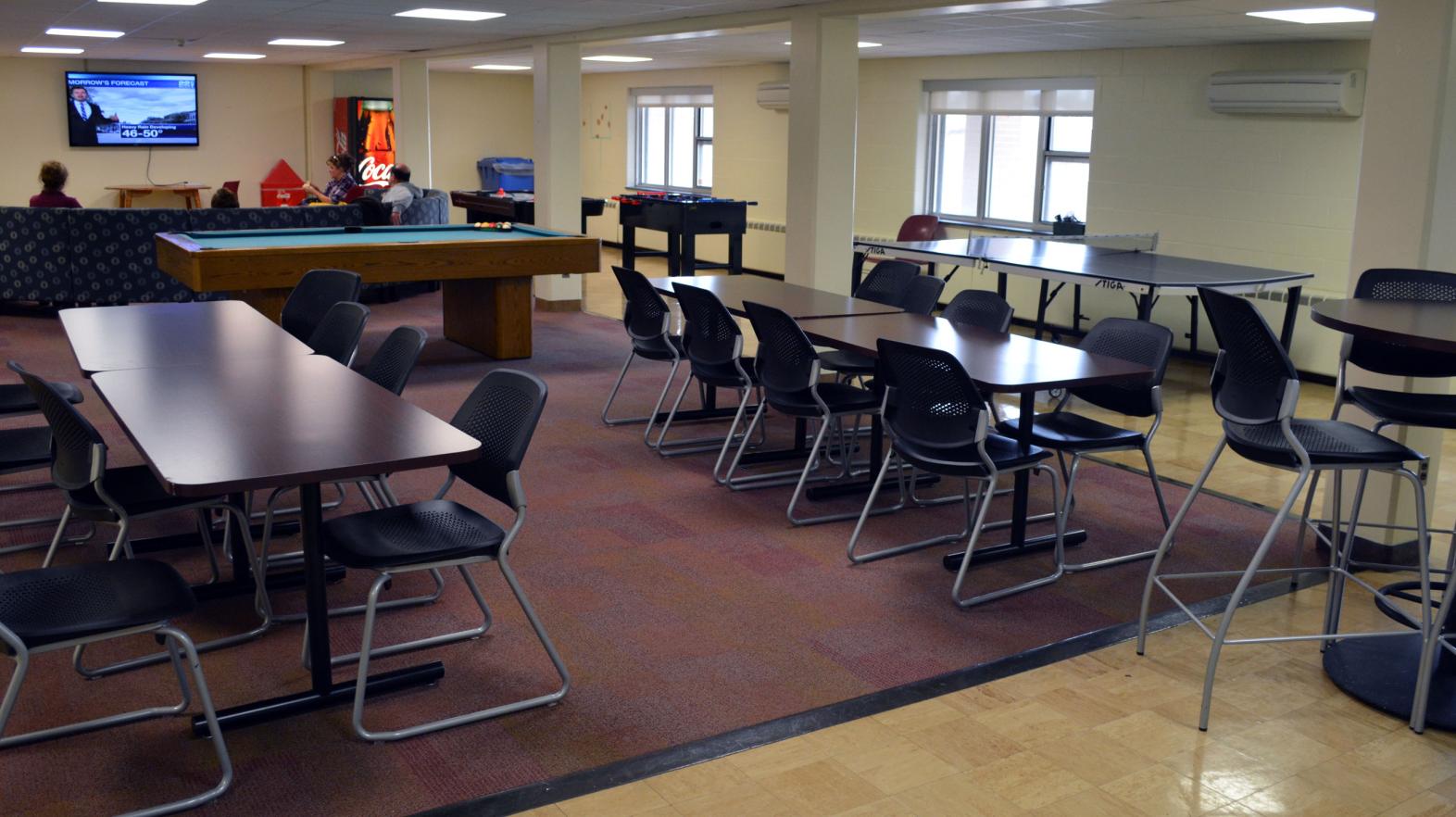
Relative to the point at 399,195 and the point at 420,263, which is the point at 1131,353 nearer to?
the point at 420,263

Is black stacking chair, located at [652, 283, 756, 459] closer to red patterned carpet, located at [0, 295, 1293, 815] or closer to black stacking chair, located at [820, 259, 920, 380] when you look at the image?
red patterned carpet, located at [0, 295, 1293, 815]

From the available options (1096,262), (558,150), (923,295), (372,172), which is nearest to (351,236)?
(558,150)

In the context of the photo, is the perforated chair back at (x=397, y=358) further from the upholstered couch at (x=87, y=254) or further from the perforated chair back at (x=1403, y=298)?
the upholstered couch at (x=87, y=254)

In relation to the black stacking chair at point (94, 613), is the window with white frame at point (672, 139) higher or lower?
higher

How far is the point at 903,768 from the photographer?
293 cm

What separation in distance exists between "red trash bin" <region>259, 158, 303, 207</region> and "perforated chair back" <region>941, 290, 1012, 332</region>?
12.0m

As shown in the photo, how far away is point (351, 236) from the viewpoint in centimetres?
796

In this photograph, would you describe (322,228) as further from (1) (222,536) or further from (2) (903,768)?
(2) (903,768)

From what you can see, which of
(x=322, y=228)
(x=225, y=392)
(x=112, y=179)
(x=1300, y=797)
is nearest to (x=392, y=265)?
(x=322, y=228)

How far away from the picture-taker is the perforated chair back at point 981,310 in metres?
5.23

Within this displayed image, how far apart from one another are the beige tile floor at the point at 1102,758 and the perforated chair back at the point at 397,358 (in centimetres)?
167

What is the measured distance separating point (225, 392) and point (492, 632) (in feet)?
3.37

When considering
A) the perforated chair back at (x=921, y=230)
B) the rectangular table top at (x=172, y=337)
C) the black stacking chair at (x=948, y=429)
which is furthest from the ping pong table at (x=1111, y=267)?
the rectangular table top at (x=172, y=337)

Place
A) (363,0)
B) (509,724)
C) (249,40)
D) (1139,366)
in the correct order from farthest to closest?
(249,40), (363,0), (1139,366), (509,724)
